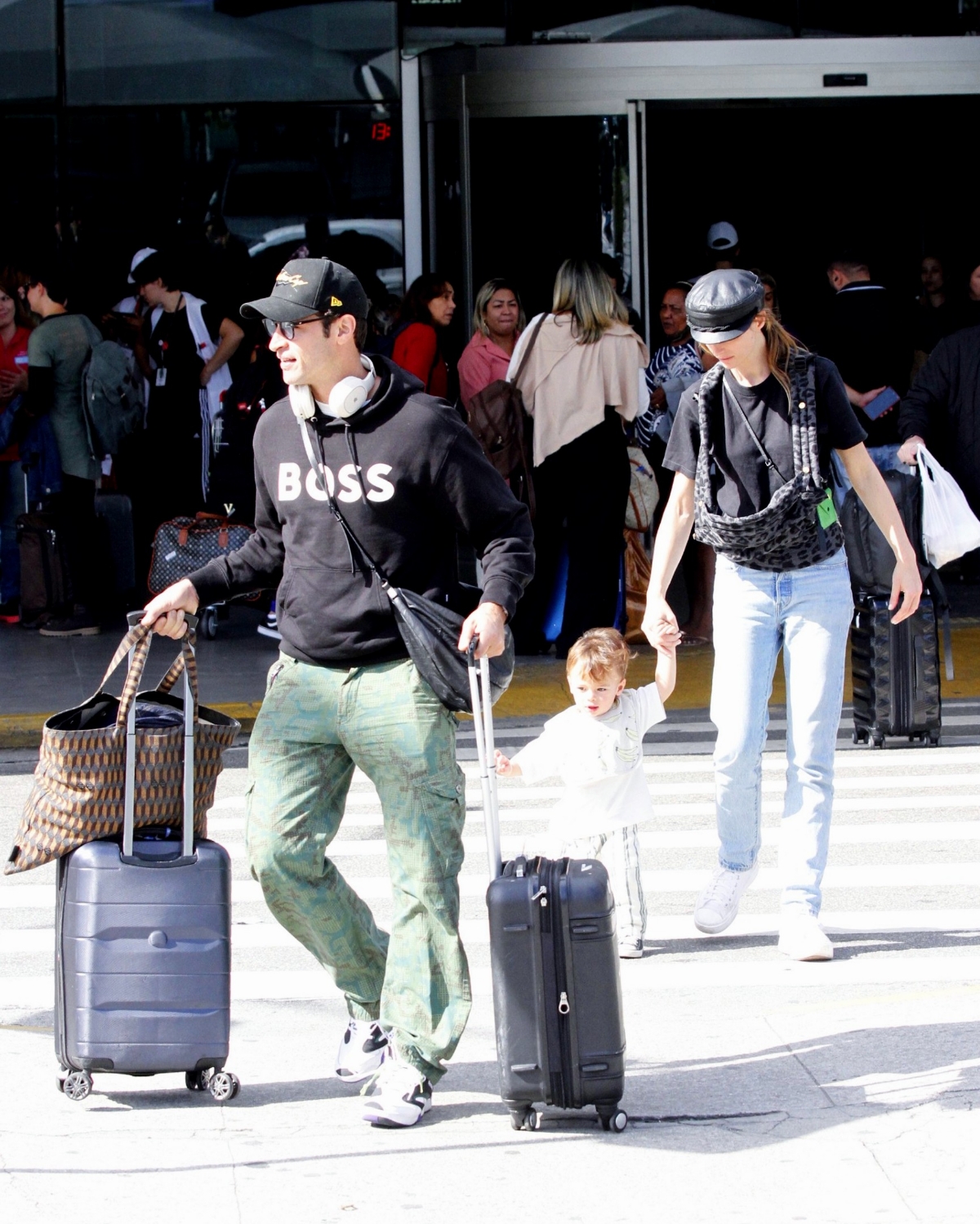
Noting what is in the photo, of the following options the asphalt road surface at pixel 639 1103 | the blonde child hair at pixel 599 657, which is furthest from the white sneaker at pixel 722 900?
the blonde child hair at pixel 599 657

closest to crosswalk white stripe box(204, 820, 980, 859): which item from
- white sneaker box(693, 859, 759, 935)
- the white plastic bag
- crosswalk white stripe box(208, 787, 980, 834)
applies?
crosswalk white stripe box(208, 787, 980, 834)

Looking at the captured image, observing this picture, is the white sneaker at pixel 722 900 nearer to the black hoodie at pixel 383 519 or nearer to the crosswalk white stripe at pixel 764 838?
the crosswalk white stripe at pixel 764 838

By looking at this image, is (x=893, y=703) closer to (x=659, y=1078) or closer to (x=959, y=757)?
(x=959, y=757)

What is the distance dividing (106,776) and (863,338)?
21.4 feet

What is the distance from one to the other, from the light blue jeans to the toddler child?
0.23m

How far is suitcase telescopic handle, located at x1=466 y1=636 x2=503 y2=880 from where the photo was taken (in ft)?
14.6

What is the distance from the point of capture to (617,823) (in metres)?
5.81

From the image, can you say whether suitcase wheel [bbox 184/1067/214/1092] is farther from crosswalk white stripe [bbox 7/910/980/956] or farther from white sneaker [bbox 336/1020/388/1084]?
crosswalk white stripe [bbox 7/910/980/956]

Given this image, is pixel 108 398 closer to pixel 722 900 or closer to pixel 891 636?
pixel 891 636

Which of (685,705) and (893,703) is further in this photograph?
(685,705)

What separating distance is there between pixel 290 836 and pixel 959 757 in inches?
192

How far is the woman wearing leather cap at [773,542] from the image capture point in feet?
18.6

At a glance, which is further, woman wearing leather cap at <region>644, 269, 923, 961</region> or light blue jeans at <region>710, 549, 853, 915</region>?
light blue jeans at <region>710, 549, 853, 915</region>

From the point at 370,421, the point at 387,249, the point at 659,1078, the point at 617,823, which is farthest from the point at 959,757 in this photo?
the point at 387,249
